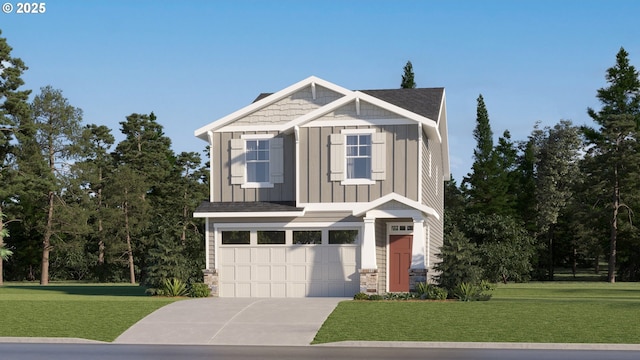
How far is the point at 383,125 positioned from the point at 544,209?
44.4 metres

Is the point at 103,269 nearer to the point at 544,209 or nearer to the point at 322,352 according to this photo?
the point at 544,209

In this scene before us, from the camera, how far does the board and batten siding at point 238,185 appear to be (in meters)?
33.1

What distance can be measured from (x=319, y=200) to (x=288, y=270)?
9.12 feet

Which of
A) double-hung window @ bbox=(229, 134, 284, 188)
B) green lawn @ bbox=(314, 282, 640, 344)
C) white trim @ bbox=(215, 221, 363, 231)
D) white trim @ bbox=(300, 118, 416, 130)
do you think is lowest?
green lawn @ bbox=(314, 282, 640, 344)

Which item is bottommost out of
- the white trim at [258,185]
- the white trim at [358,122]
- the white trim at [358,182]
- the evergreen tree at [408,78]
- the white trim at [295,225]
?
the white trim at [295,225]

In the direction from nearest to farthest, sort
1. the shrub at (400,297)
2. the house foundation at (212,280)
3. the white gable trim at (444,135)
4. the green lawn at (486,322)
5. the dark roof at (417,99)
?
the green lawn at (486,322), the shrub at (400,297), the house foundation at (212,280), the dark roof at (417,99), the white gable trim at (444,135)

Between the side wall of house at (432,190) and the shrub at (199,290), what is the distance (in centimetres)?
800

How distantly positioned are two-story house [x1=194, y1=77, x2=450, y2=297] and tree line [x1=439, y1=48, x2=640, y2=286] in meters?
21.7

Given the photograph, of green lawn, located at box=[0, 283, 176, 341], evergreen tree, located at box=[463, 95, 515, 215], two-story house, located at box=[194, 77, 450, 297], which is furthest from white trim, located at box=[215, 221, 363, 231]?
evergreen tree, located at box=[463, 95, 515, 215]

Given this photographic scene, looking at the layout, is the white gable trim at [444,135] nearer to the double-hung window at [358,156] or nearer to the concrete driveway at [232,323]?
the double-hung window at [358,156]

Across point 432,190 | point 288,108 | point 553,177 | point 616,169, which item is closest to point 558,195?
point 553,177

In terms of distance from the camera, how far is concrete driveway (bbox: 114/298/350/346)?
69.6 ft

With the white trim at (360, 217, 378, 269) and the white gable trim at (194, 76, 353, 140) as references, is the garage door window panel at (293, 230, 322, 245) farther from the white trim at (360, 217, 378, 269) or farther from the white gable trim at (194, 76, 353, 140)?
the white gable trim at (194, 76, 353, 140)

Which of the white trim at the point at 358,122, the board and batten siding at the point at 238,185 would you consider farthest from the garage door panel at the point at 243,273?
the white trim at the point at 358,122
